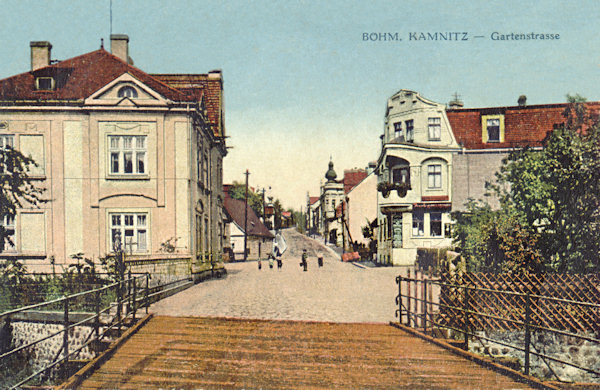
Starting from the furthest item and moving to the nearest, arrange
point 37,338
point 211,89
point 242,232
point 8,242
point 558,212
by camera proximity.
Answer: point 242,232, point 211,89, point 558,212, point 37,338, point 8,242

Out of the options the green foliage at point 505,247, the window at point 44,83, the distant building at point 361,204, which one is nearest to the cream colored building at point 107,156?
the window at point 44,83

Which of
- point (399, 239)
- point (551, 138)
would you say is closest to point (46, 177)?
point (551, 138)

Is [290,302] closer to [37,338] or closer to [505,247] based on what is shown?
[505,247]

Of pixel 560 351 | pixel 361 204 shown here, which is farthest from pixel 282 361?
pixel 361 204

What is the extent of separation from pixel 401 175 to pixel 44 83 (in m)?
20.7

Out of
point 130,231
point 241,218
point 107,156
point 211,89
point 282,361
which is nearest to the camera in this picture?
point 282,361

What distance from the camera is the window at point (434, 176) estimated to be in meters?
26.8

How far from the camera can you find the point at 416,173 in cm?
2745

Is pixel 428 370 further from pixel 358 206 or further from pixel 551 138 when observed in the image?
pixel 358 206

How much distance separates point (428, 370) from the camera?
6117 mm

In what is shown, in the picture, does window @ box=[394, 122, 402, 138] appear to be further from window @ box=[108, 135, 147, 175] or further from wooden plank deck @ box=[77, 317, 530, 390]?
wooden plank deck @ box=[77, 317, 530, 390]

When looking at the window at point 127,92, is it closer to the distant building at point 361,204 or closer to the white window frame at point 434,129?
the white window frame at point 434,129

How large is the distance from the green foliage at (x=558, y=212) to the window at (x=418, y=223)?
47.5 feet

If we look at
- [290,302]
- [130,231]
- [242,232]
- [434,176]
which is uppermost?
[434,176]
